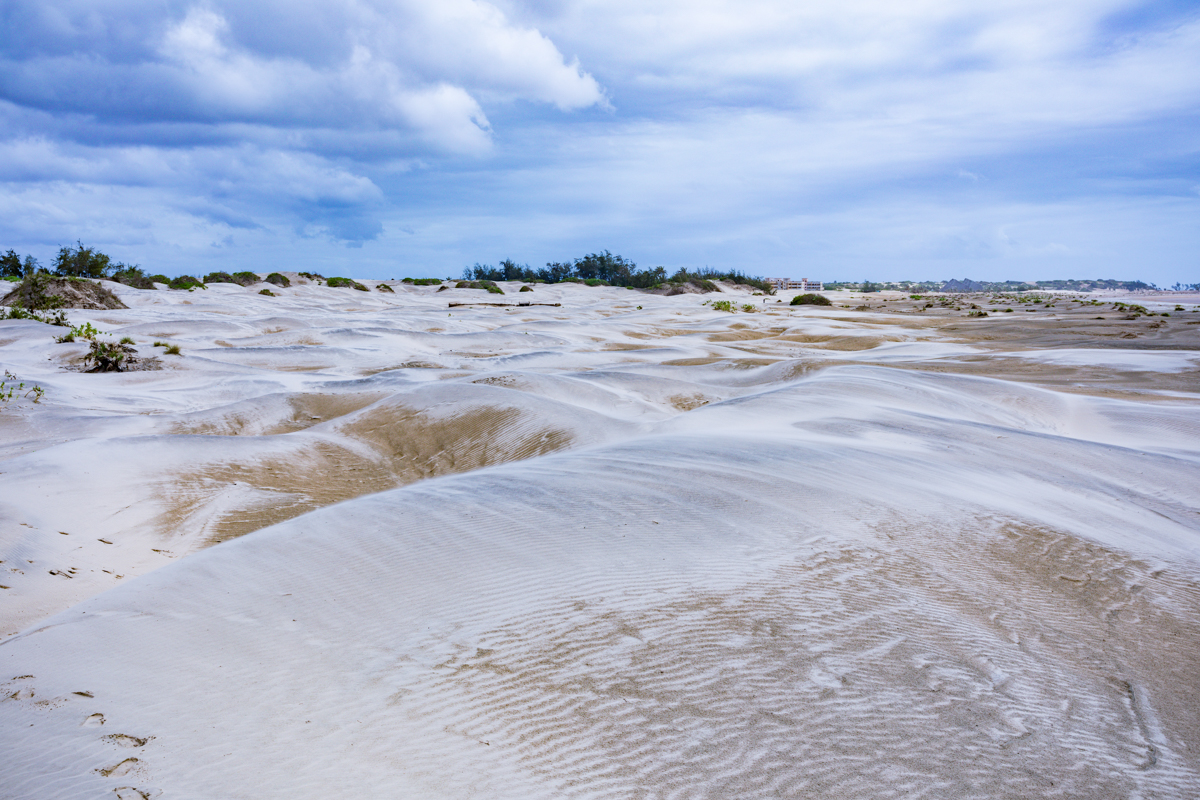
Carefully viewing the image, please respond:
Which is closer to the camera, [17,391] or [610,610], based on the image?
[610,610]

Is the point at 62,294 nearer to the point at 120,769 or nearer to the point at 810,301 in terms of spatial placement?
the point at 120,769

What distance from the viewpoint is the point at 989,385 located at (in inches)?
320

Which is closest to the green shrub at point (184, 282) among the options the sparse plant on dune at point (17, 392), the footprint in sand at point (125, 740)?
the sparse plant on dune at point (17, 392)

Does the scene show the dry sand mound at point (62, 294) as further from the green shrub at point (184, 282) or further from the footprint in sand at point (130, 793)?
the footprint in sand at point (130, 793)

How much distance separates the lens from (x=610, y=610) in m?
2.45

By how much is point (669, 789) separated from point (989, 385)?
799cm

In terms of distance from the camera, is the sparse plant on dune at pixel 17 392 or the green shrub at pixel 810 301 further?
the green shrub at pixel 810 301

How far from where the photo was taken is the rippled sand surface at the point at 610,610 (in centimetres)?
178

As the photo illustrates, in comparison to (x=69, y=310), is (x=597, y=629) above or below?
below

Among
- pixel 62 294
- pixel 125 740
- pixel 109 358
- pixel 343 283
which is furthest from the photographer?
pixel 343 283

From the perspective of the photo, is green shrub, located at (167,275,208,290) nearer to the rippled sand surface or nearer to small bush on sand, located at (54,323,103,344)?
small bush on sand, located at (54,323,103,344)

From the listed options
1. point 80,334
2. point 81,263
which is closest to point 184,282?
point 81,263

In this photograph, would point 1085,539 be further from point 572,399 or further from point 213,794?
point 572,399

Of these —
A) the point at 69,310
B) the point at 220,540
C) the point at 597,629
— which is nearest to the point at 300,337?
the point at 69,310
